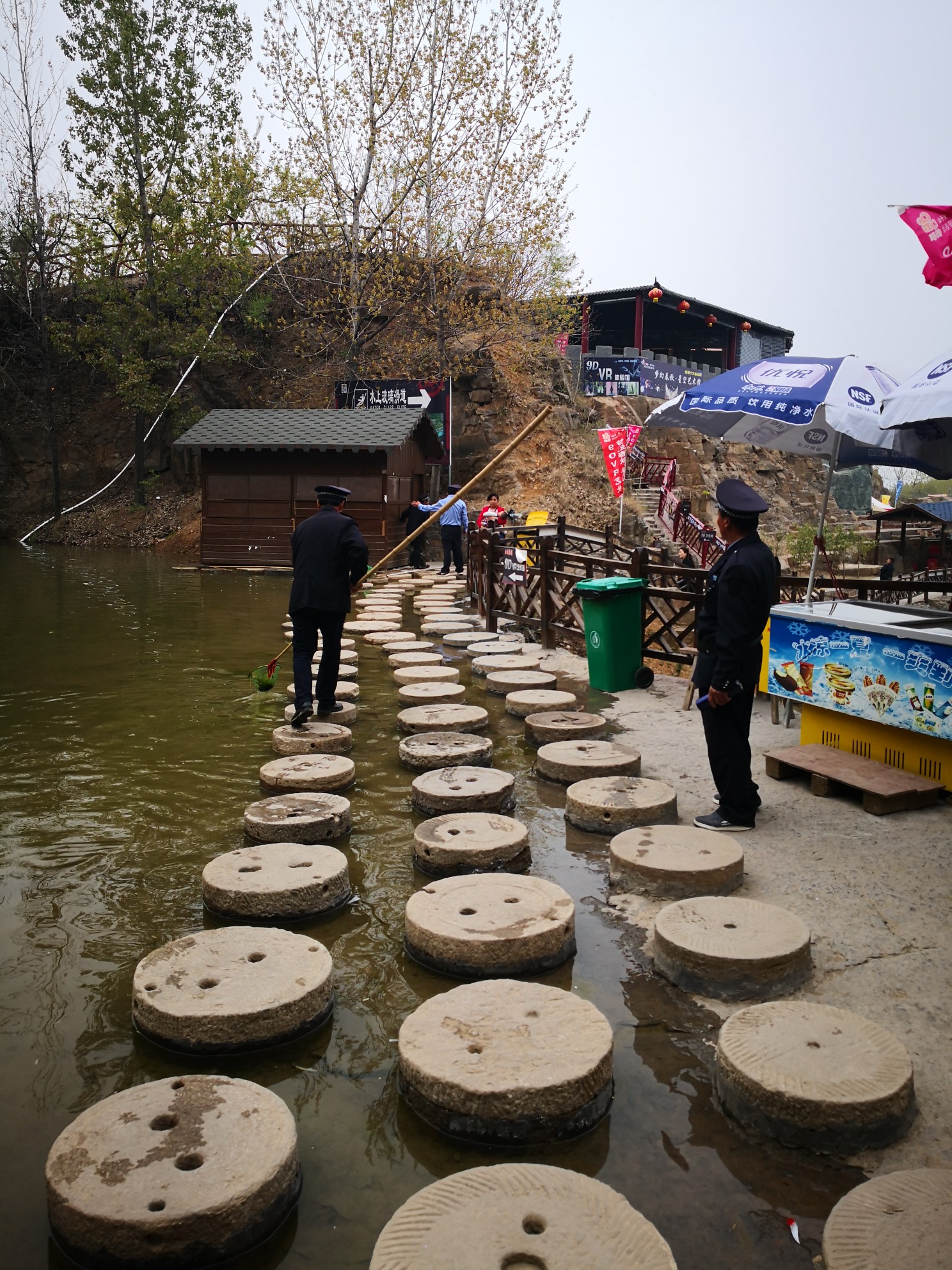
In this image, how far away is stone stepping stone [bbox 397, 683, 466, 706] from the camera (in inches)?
310

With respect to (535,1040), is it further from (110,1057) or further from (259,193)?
(259,193)

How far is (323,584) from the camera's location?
707cm

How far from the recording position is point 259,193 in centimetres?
3203

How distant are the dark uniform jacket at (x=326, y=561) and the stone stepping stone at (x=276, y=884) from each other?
9.67 feet

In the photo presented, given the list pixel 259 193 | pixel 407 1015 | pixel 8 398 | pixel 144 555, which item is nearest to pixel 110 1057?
pixel 407 1015

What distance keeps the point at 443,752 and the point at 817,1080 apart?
379 cm

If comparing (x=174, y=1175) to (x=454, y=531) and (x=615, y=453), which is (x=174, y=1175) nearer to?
(x=454, y=531)

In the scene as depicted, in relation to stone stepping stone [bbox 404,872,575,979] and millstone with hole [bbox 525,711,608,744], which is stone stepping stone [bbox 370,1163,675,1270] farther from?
millstone with hole [bbox 525,711,608,744]

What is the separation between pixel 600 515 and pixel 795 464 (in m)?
17.1

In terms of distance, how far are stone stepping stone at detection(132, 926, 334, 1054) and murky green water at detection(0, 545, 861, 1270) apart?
9 cm

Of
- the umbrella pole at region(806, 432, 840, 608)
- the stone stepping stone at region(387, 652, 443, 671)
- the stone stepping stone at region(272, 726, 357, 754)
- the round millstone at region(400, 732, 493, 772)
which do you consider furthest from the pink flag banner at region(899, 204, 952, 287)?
the stone stepping stone at region(387, 652, 443, 671)

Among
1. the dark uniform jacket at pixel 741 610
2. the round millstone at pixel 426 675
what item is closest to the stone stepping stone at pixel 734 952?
the dark uniform jacket at pixel 741 610

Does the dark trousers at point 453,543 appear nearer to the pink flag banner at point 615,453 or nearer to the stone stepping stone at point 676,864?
the pink flag banner at point 615,453

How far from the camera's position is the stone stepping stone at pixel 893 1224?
209 centimetres
